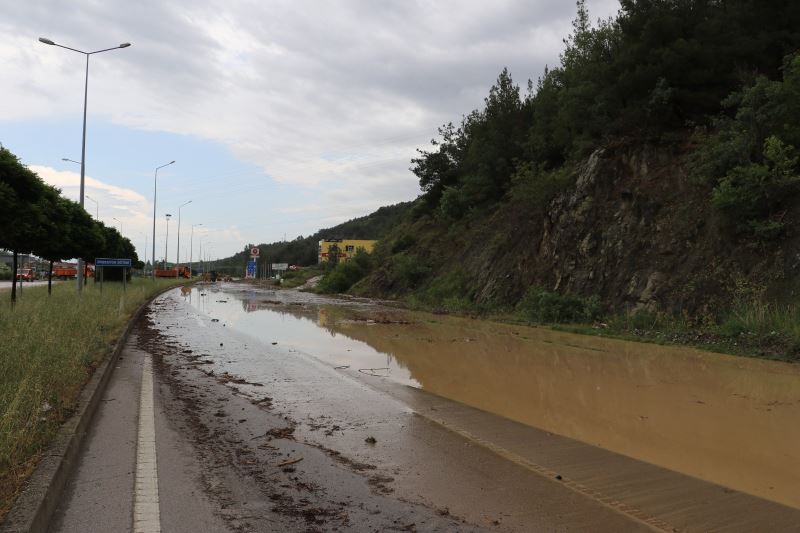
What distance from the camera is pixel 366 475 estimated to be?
18.7ft

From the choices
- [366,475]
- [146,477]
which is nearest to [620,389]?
[366,475]

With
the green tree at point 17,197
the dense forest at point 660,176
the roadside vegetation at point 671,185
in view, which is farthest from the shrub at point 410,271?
the green tree at point 17,197

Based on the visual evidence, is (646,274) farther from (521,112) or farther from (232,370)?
(521,112)

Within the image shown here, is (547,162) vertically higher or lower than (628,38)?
lower

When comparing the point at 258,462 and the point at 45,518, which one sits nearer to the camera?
the point at 45,518

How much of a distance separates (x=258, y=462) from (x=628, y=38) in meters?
25.4

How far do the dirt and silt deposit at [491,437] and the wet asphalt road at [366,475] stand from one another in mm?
26

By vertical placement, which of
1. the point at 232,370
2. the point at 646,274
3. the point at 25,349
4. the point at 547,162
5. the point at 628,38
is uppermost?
the point at 628,38

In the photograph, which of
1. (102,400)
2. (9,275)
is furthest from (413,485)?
(9,275)

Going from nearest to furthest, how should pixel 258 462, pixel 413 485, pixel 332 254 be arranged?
pixel 413 485 < pixel 258 462 < pixel 332 254

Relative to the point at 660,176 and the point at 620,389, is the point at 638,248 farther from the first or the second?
the point at 620,389

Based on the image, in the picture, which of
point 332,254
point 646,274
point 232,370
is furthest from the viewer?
point 332,254

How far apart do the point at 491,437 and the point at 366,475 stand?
6.53 feet

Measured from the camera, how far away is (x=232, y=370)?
39.3 ft
